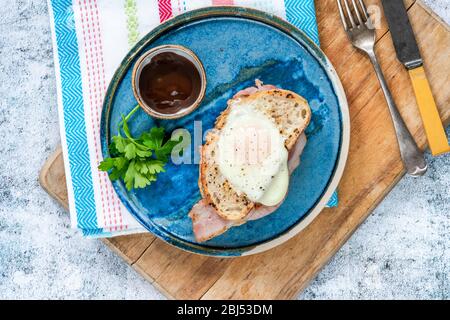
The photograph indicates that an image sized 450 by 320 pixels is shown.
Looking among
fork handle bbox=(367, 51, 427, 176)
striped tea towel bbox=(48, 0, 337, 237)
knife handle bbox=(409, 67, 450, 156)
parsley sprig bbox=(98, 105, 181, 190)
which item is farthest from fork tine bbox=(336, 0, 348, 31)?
parsley sprig bbox=(98, 105, 181, 190)

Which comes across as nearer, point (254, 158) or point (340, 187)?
point (254, 158)

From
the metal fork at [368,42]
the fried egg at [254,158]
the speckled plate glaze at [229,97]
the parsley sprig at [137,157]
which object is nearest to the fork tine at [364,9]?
the metal fork at [368,42]

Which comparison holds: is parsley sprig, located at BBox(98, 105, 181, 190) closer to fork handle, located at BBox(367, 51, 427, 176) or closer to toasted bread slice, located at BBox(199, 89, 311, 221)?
toasted bread slice, located at BBox(199, 89, 311, 221)

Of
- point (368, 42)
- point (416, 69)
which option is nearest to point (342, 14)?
point (368, 42)

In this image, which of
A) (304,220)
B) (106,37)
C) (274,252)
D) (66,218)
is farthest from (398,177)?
(66,218)

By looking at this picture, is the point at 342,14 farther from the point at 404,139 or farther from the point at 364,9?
the point at 404,139

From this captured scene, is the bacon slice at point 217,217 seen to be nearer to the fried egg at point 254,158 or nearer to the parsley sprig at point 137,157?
the fried egg at point 254,158
